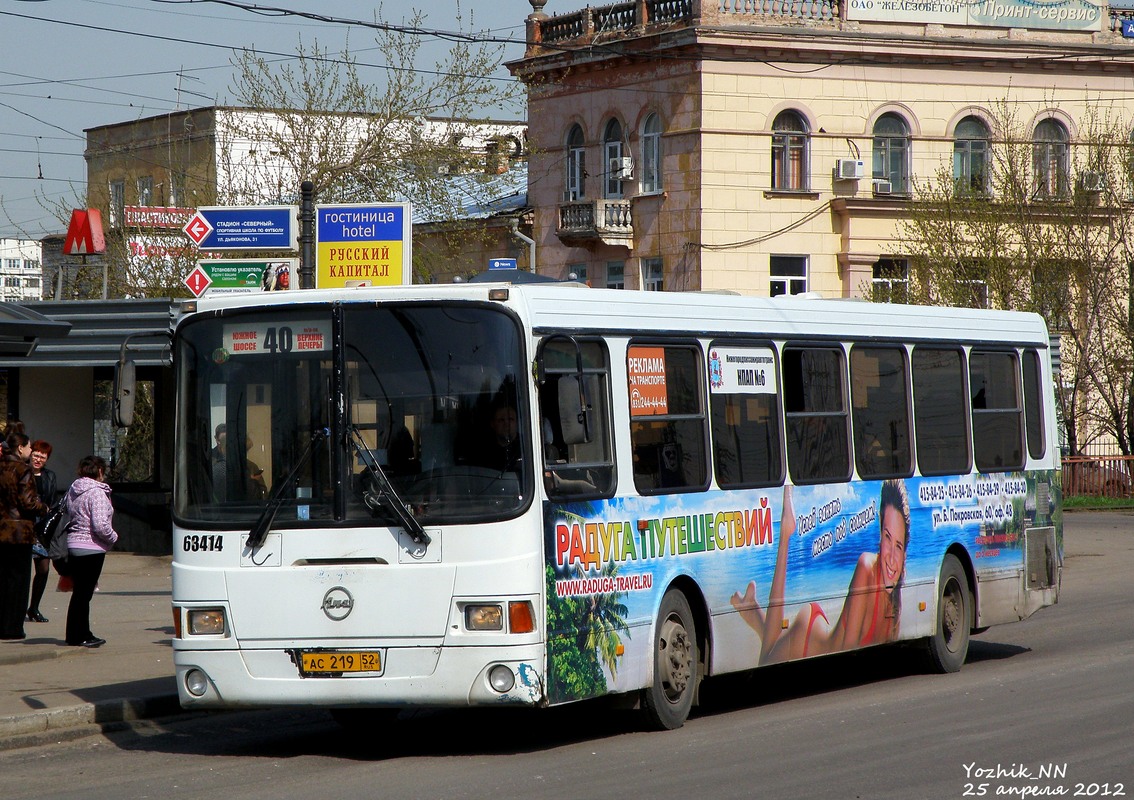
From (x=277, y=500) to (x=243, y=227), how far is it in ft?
28.1

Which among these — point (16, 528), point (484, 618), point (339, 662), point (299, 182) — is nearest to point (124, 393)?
point (339, 662)

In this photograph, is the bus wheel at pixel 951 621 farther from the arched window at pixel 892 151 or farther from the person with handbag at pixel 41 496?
the arched window at pixel 892 151

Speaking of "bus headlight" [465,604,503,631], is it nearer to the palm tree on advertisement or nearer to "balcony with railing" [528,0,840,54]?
the palm tree on advertisement

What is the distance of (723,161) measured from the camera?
40.0 meters

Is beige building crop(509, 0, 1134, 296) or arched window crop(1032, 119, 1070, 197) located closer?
beige building crop(509, 0, 1134, 296)

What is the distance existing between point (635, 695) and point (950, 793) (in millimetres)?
2493

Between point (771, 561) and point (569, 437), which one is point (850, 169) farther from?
point (569, 437)

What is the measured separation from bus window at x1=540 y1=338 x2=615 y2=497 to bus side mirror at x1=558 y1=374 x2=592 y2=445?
0.02 metres

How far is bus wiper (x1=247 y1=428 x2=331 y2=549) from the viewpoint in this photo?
963 centimetres

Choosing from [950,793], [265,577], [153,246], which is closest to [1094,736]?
[950,793]

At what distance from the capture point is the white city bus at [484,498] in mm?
9344

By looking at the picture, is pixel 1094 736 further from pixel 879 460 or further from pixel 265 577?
pixel 265 577

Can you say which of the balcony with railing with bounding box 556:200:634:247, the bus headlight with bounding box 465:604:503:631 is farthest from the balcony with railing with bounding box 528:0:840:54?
the bus headlight with bounding box 465:604:503:631

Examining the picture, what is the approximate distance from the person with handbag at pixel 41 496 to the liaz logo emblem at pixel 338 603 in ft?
20.1
